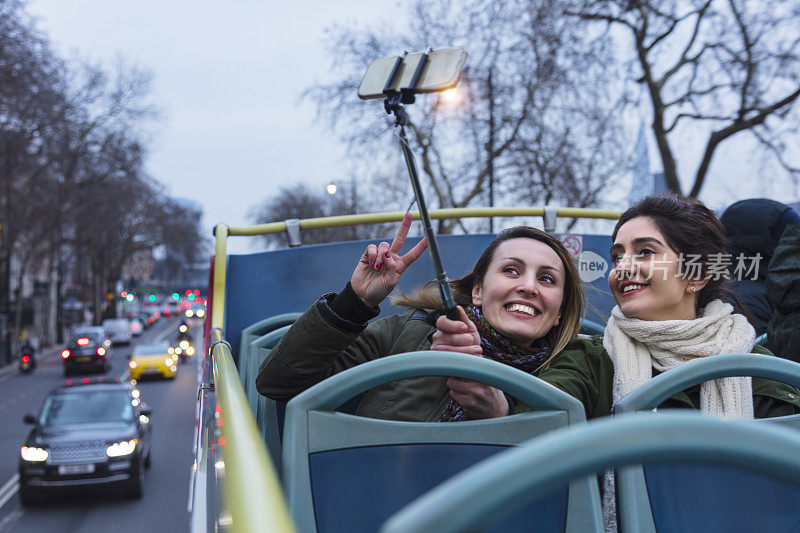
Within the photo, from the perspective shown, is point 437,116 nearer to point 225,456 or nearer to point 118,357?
point 225,456

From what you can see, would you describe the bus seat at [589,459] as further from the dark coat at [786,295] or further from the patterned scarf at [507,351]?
the dark coat at [786,295]

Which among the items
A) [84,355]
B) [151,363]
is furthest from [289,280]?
[84,355]

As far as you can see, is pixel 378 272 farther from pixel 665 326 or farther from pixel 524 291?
pixel 665 326

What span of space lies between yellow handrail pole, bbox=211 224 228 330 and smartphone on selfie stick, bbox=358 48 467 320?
7.50ft

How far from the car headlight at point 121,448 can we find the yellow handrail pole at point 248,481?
11436mm

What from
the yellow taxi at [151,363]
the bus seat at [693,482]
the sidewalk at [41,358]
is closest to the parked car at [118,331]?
the sidewalk at [41,358]

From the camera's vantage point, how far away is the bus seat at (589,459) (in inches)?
34.1

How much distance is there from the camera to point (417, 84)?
2.06m

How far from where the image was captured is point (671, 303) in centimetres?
269

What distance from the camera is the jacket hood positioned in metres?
4.20

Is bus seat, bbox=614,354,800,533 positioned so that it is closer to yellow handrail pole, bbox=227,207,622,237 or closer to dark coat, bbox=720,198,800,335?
dark coat, bbox=720,198,800,335

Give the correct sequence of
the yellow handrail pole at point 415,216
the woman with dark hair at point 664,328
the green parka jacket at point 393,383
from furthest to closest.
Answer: the yellow handrail pole at point 415,216, the green parka jacket at point 393,383, the woman with dark hair at point 664,328

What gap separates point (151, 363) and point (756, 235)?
2651cm

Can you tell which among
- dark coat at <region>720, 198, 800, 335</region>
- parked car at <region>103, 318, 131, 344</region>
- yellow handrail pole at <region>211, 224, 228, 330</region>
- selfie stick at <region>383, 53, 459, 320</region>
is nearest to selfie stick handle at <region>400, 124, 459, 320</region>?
selfie stick at <region>383, 53, 459, 320</region>
